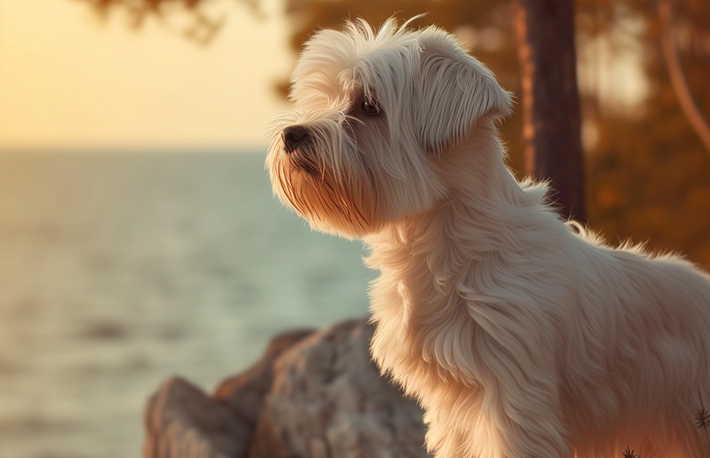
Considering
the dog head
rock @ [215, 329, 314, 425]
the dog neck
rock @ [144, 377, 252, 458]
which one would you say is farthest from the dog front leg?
rock @ [215, 329, 314, 425]

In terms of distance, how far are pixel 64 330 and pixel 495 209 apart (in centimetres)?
2972

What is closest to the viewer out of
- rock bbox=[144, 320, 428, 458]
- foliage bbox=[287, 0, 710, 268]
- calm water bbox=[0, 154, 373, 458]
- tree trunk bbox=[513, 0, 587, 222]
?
tree trunk bbox=[513, 0, 587, 222]

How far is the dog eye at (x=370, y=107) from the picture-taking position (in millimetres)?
2844

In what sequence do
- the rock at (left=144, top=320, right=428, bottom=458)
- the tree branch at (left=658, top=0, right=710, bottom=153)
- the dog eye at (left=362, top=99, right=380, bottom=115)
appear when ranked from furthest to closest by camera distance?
the tree branch at (left=658, top=0, right=710, bottom=153) → the rock at (left=144, top=320, right=428, bottom=458) → the dog eye at (left=362, top=99, right=380, bottom=115)

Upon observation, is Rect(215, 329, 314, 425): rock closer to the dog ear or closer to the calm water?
the dog ear

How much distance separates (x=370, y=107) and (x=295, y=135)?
320 mm

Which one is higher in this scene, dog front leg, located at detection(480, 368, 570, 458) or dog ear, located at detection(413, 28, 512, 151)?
dog ear, located at detection(413, 28, 512, 151)

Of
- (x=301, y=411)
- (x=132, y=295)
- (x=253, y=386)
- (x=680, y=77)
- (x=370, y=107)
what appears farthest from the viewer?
(x=132, y=295)

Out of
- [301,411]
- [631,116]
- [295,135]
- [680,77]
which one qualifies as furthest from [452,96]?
[631,116]

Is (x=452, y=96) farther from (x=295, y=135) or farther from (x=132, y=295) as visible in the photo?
(x=132, y=295)

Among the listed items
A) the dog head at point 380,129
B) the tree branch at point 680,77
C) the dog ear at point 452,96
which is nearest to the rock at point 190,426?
the dog head at point 380,129

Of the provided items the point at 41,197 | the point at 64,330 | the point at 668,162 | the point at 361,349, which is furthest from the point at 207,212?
the point at 361,349

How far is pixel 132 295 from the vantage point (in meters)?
35.2

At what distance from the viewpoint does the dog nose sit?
2.74m
